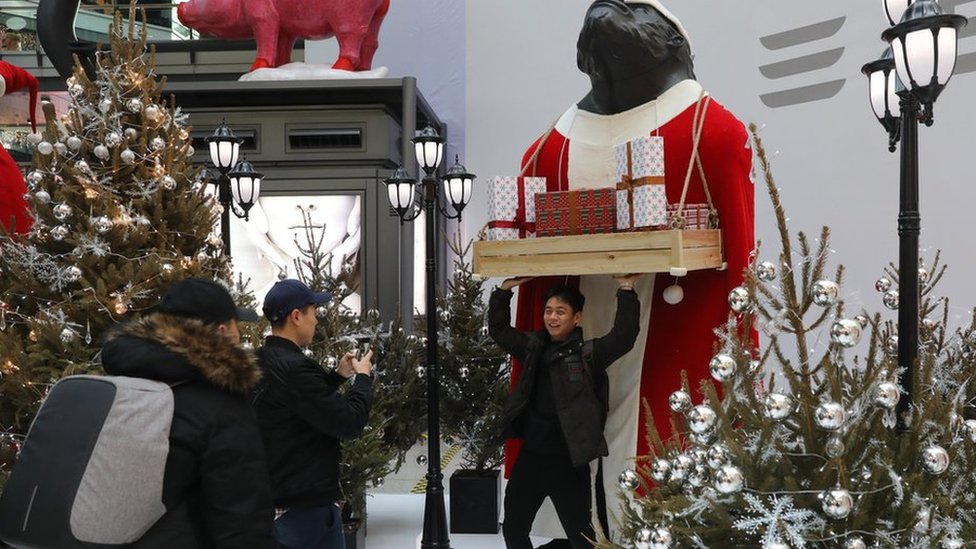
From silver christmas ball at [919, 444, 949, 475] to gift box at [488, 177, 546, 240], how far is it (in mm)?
2410

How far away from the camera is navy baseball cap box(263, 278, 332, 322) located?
339 centimetres

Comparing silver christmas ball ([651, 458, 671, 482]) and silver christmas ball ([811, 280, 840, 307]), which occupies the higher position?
silver christmas ball ([811, 280, 840, 307])

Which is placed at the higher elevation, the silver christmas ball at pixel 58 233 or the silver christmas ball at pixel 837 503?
the silver christmas ball at pixel 58 233

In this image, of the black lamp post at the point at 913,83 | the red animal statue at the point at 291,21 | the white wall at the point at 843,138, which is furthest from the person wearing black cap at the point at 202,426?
the red animal statue at the point at 291,21

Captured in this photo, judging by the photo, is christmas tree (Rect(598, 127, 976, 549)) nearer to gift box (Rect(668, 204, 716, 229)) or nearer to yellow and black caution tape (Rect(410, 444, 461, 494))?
gift box (Rect(668, 204, 716, 229))

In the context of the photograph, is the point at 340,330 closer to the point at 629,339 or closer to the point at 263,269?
the point at 629,339

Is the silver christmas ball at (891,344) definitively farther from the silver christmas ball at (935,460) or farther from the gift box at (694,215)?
the silver christmas ball at (935,460)

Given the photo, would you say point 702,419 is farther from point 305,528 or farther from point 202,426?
point 305,528

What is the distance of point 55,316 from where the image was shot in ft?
13.5

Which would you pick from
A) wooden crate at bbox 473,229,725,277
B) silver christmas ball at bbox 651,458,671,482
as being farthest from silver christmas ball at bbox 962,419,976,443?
wooden crate at bbox 473,229,725,277

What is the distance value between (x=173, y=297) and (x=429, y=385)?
3031 mm

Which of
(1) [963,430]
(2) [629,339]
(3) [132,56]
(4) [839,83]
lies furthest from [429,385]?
(4) [839,83]

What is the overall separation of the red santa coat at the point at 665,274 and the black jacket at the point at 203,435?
2.30m

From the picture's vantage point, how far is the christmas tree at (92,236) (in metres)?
4.12
